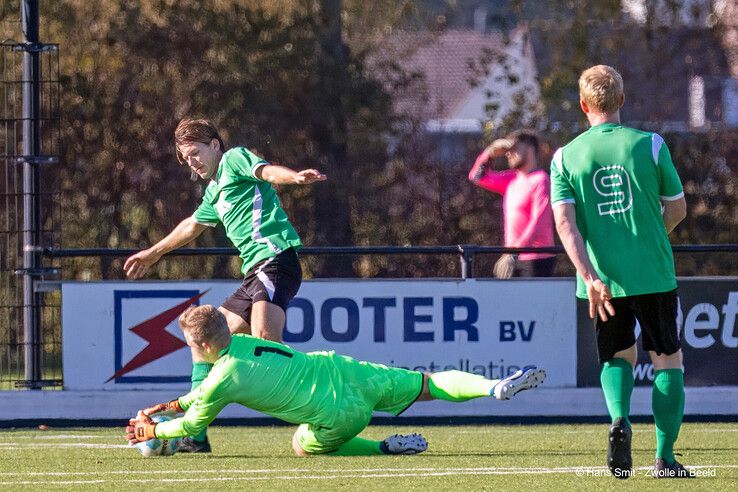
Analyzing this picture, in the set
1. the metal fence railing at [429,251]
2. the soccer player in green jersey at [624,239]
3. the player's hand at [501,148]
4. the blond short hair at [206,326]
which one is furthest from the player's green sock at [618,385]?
the player's hand at [501,148]

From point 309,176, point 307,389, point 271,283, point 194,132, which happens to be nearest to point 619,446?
point 307,389

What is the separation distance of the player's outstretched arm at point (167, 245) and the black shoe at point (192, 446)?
3.97ft

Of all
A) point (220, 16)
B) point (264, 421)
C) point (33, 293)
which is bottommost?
point (264, 421)

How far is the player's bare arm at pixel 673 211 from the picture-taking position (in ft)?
23.1

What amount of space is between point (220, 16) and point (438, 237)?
13.8 feet

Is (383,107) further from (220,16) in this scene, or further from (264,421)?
(264,421)

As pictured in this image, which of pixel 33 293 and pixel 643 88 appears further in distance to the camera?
pixel 643 88

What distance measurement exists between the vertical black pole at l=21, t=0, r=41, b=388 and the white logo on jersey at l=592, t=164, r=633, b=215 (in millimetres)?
5840

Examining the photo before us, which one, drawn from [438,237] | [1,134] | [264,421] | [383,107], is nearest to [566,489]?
[264,421]

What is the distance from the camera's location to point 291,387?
766 cm

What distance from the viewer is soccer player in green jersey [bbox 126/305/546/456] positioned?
294 inches

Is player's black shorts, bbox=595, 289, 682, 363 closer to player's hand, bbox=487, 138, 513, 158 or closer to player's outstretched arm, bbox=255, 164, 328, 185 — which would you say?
player's outstretched arm, bbox=255, 164, 328, 185

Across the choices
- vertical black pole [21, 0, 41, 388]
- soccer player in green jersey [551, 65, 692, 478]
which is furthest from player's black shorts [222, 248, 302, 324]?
vertical black pole [21, 0, 41, 388]

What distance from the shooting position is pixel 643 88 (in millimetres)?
20766
